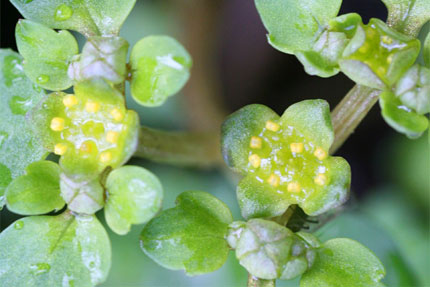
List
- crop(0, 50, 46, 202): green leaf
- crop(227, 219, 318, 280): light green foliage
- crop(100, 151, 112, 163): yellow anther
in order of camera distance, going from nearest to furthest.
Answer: crop(227, 219, 318, 280): light green foliage < crop(100, 151, 112, 163): yellow anther < crop(0, 50, 46, 202): green leaf

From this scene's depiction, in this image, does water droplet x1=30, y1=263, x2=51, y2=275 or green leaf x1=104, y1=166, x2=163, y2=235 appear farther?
water droplet x1=30, y1=263, x2=51, y2=275

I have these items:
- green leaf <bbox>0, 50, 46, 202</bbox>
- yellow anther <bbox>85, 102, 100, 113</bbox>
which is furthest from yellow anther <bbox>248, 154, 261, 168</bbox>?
green leaf <bbox>0, 50, 46, 202</bbox>

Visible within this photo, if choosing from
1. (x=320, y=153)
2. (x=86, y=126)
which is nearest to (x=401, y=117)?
(x=320, y=153)

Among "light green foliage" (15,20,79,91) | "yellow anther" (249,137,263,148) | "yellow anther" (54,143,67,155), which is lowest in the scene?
"yellow anther" (54,143,67,155)

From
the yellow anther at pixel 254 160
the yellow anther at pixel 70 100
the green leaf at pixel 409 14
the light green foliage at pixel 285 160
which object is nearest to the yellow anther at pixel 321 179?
the light green foliage at pixel 285 160

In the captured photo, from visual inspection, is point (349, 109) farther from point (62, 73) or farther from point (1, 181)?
point (1, 181)

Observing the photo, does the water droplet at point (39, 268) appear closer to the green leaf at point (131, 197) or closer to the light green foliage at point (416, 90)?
the green leaf at point (131, 197)

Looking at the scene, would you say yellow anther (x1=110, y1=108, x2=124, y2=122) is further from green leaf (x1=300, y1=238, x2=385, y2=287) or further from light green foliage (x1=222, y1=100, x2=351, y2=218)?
green leaf (x1=300, y1=238, x2=385, y2=287)

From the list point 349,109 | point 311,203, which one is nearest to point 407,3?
point 349,109
